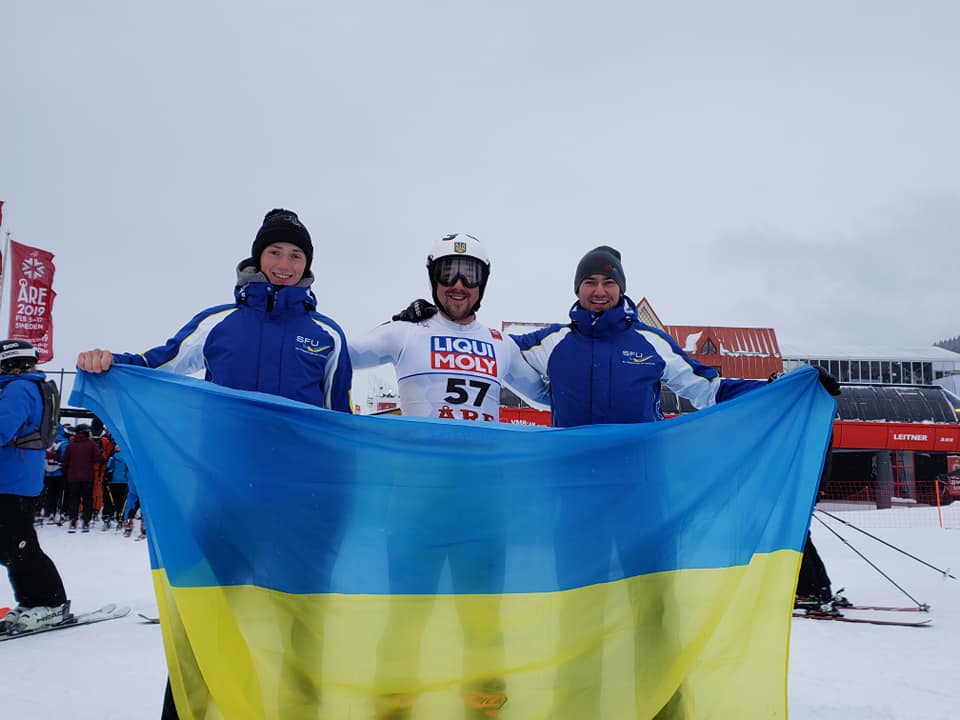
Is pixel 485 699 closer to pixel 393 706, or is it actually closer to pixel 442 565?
pixel 393 706

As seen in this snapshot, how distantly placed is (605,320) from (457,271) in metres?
0.87

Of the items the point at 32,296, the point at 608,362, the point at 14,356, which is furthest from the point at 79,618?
the point at 32,296

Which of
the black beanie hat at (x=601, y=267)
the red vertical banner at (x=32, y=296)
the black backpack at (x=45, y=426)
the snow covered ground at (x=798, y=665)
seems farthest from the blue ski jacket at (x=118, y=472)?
the black beanie hat at (x=601, y=267)

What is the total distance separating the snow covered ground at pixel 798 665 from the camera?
13.4ft

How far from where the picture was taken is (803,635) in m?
6.16

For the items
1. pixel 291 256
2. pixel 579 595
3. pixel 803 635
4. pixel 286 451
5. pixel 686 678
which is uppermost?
pixel 291 256

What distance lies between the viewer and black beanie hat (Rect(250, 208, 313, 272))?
362 cm

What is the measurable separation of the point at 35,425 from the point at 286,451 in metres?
4.18

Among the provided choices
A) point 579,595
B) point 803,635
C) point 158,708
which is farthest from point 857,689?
point 158,708

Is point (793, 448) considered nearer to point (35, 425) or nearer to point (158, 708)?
point (158, 708)

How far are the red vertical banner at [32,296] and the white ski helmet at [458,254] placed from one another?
16.2 metres

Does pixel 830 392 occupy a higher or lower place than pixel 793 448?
higher

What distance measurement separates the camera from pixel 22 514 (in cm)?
581

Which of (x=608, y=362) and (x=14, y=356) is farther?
(x=14, y=356)
